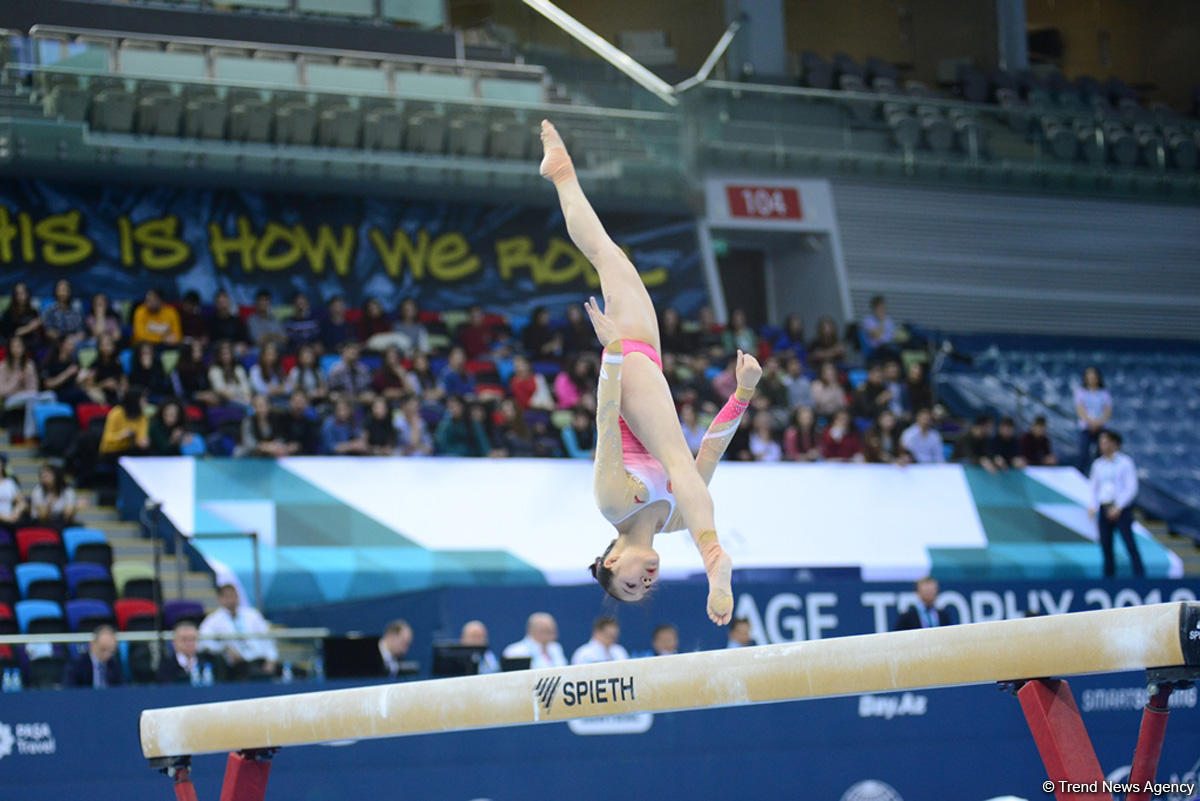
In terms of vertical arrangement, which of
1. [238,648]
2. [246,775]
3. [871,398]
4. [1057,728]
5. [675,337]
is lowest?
[246,775]

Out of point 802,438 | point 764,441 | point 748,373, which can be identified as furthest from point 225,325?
point 748,373

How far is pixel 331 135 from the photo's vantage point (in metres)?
15.7

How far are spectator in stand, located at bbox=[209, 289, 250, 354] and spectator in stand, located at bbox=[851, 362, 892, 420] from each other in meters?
6.34

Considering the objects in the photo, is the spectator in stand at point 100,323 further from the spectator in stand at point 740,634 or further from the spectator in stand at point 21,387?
the spectator in stand at point 740,634

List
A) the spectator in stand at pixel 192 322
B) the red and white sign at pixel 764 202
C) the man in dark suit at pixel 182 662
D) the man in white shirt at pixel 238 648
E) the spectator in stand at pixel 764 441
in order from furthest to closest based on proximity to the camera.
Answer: the red and white sign at pixel 764 202
the spectator in stand at pixel 192 322
the spectator in stand at pixel 764 441
the man in white shirt at pixel 238 648
the man in dark suit at pixel 182 662

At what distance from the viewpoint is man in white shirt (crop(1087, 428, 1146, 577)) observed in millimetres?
13148

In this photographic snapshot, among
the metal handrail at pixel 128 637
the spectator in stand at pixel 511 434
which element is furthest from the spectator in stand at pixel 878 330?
the metal handrail at pixel 128 637

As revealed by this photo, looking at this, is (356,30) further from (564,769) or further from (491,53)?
(564,769)

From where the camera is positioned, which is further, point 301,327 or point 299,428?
point 301,327

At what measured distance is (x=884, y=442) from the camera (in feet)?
47.2

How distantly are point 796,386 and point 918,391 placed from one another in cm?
153

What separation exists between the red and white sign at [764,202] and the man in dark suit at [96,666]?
12.6 metres

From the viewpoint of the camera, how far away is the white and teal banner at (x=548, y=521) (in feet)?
37.8

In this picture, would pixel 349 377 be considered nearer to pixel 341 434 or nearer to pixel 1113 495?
pixel 341 434
